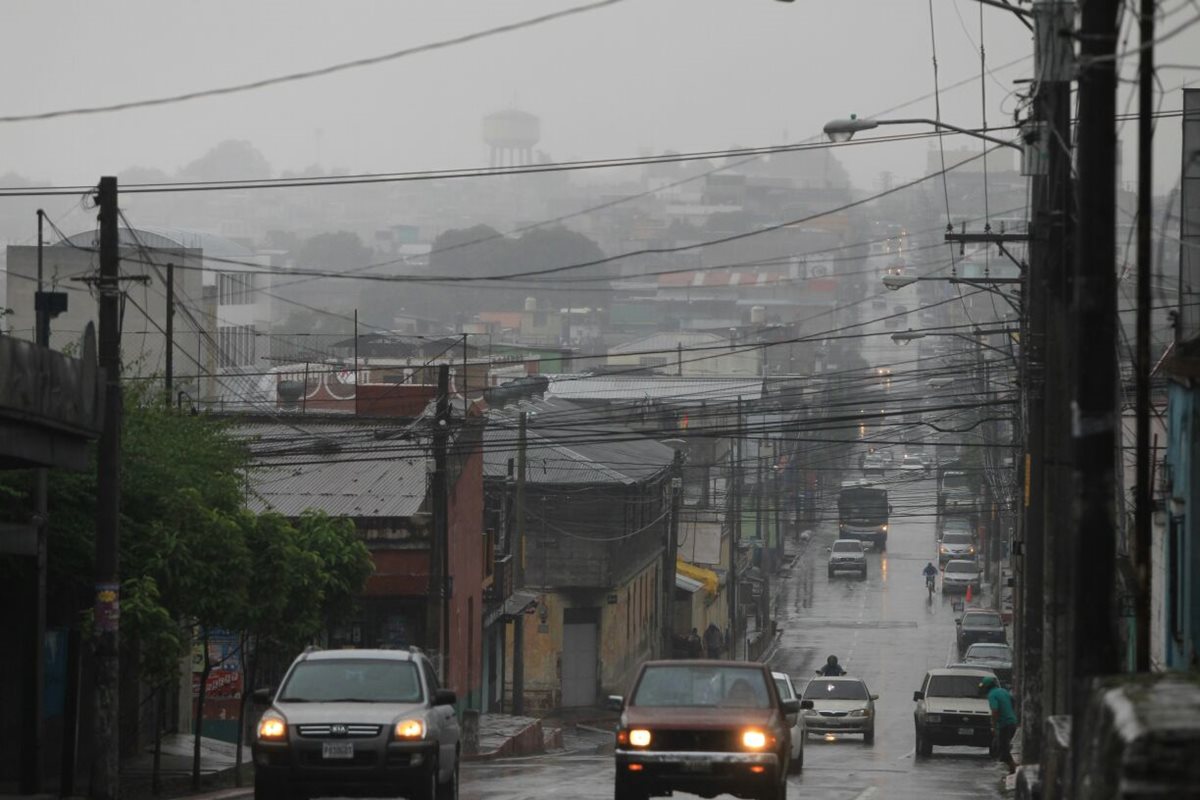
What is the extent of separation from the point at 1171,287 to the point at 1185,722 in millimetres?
19656

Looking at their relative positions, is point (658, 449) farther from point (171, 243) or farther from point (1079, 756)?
point (1079, 756)

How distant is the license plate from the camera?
61.2ft

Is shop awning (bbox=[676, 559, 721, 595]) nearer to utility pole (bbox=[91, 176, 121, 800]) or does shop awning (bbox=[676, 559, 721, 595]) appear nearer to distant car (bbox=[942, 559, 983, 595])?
distant car (bbox=[942, 559, 983, 595])

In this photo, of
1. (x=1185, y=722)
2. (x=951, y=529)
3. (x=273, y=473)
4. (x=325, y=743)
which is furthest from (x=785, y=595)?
(x=1185, y=722)

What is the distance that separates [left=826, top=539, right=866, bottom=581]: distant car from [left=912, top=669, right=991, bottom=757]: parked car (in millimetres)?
66969

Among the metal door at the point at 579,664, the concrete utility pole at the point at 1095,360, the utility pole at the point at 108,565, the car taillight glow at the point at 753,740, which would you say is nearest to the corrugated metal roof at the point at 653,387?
the metal door at the point at 579,664

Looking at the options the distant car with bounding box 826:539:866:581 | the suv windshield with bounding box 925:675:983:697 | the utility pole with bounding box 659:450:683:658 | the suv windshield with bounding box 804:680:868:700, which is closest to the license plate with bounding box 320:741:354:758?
the suv windshield with bounding box 925:675:983:697

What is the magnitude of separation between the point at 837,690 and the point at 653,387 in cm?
6276

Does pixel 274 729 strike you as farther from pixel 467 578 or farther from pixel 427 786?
pixel 467 578

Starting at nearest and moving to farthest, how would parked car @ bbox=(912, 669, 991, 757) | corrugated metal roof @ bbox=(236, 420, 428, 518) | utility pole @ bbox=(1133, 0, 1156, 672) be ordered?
utility pole @ bbox=(1133, 0, 1156, 672) < parked car @ bbox=(912, 669, 991, 757) < corrugated metal roof @ bbox=(236, 420, 428, 518)

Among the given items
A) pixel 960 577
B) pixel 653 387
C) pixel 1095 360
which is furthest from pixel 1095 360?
pixel 653 387

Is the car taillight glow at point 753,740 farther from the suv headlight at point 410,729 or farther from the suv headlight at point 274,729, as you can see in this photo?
the suv headlight at point 274,729

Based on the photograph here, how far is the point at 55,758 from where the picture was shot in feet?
94.6

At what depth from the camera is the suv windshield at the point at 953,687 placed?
128ft
